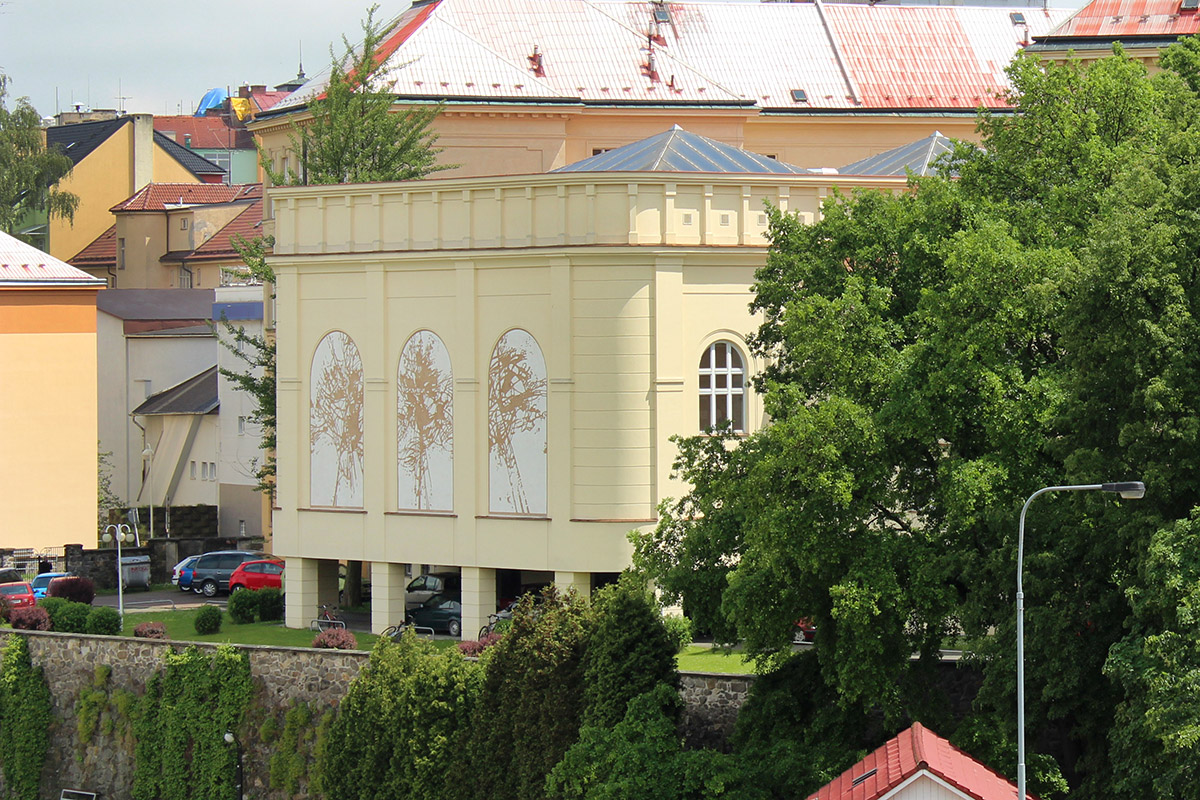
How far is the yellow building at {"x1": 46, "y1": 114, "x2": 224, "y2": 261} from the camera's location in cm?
11006

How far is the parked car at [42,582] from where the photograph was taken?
6008 cm

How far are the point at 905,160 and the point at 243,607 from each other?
20417 millimetres

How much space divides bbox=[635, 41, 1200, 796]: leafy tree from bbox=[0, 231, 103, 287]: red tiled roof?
1568 inches

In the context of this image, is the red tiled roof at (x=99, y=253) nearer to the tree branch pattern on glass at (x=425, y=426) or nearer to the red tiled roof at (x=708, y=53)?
the red tiled roof at (x=708, y=53)

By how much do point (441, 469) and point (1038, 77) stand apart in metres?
17.3

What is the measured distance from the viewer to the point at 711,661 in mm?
43438

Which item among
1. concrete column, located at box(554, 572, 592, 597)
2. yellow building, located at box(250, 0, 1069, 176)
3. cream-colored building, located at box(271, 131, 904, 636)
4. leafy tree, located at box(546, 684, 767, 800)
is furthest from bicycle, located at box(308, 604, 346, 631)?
yellow building, located at box(250, 0, 1069, 176)

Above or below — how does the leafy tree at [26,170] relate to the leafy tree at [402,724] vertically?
above

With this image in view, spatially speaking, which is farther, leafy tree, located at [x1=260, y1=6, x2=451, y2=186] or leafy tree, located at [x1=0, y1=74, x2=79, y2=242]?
leafy tree, located at [x1=0, y1=74, x2=79, y2=242]

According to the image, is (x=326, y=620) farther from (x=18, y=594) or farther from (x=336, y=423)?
(x=18, y=594)

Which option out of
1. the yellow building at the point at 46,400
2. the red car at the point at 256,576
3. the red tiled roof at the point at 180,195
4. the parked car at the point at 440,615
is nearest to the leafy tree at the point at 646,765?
the parked car at the point at 440,615

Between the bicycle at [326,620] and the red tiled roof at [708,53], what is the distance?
1785 centimetres

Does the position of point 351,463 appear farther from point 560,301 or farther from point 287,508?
Result: point 560,301

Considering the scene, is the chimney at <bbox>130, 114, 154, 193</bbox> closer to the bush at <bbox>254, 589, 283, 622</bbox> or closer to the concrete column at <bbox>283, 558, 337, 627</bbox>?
the bush at <bbox>254, 589, 283, 622</bbox>
